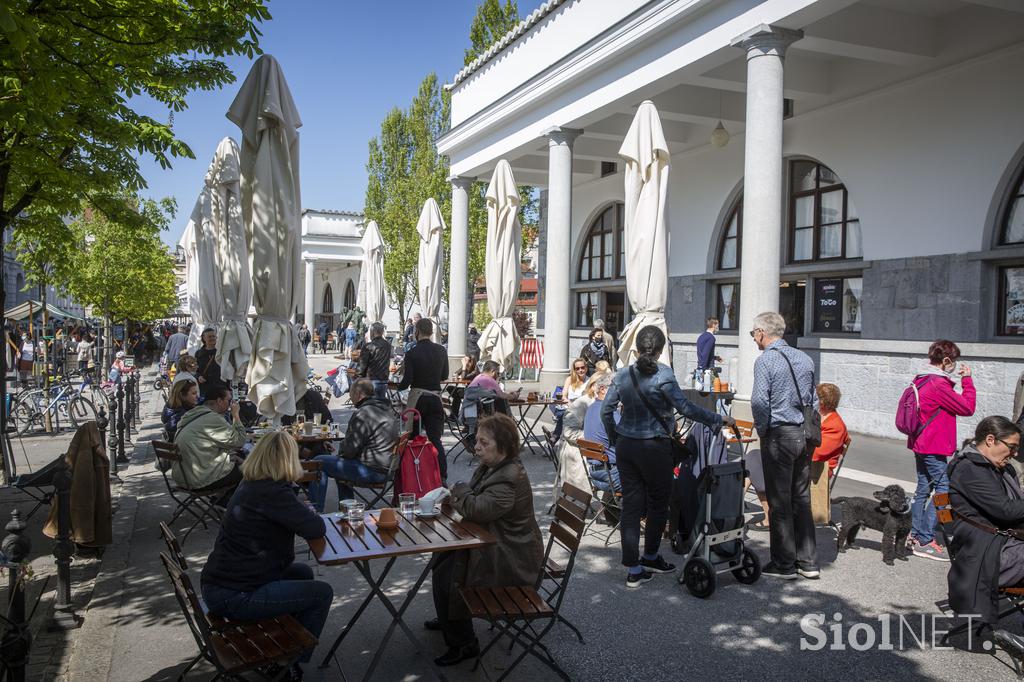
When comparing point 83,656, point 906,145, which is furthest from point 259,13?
point 906,145

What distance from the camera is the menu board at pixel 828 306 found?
42.3 feet

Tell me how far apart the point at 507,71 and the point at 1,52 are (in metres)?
13.6

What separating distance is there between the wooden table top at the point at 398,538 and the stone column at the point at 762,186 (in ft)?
21.1

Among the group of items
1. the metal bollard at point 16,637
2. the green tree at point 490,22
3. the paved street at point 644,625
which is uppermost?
the green tree at point 490,22

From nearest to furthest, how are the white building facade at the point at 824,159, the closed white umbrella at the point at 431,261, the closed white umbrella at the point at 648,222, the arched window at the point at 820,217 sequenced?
the closed white umbrella at the point at 648,222 < the white building facade at the point at 824,159 < the arched window at the point at 820,217 < the closed white umbrella at the point at 431,261

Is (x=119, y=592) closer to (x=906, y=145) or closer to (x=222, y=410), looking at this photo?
(x=222, y=410)

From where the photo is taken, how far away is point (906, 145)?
37.5ft

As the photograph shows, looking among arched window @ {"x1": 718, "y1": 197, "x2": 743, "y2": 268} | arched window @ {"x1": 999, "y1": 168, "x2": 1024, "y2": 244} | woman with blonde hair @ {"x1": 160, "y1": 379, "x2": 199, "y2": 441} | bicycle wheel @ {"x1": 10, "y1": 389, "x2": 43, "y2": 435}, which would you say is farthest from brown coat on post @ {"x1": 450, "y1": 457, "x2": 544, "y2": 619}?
arched window @ {"x1": 718, "y1": 197, "x2": 743, "y2": 268}

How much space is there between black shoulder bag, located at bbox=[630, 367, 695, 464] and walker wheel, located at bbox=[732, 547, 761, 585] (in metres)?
0.84

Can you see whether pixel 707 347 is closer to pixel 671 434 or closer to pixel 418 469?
pixel 671 434

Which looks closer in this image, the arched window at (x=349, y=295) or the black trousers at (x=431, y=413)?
the black trousers at (x=431, y=413)

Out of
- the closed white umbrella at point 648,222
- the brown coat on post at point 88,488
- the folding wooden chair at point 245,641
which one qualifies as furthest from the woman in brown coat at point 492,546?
the closed white umbrella at point 648,222

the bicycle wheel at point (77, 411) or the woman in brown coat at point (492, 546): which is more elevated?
the woman in brown coat at point (492, 546)

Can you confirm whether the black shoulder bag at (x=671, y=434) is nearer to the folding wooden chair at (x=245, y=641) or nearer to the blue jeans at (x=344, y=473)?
the blue jeans at (x=344, y=473)
